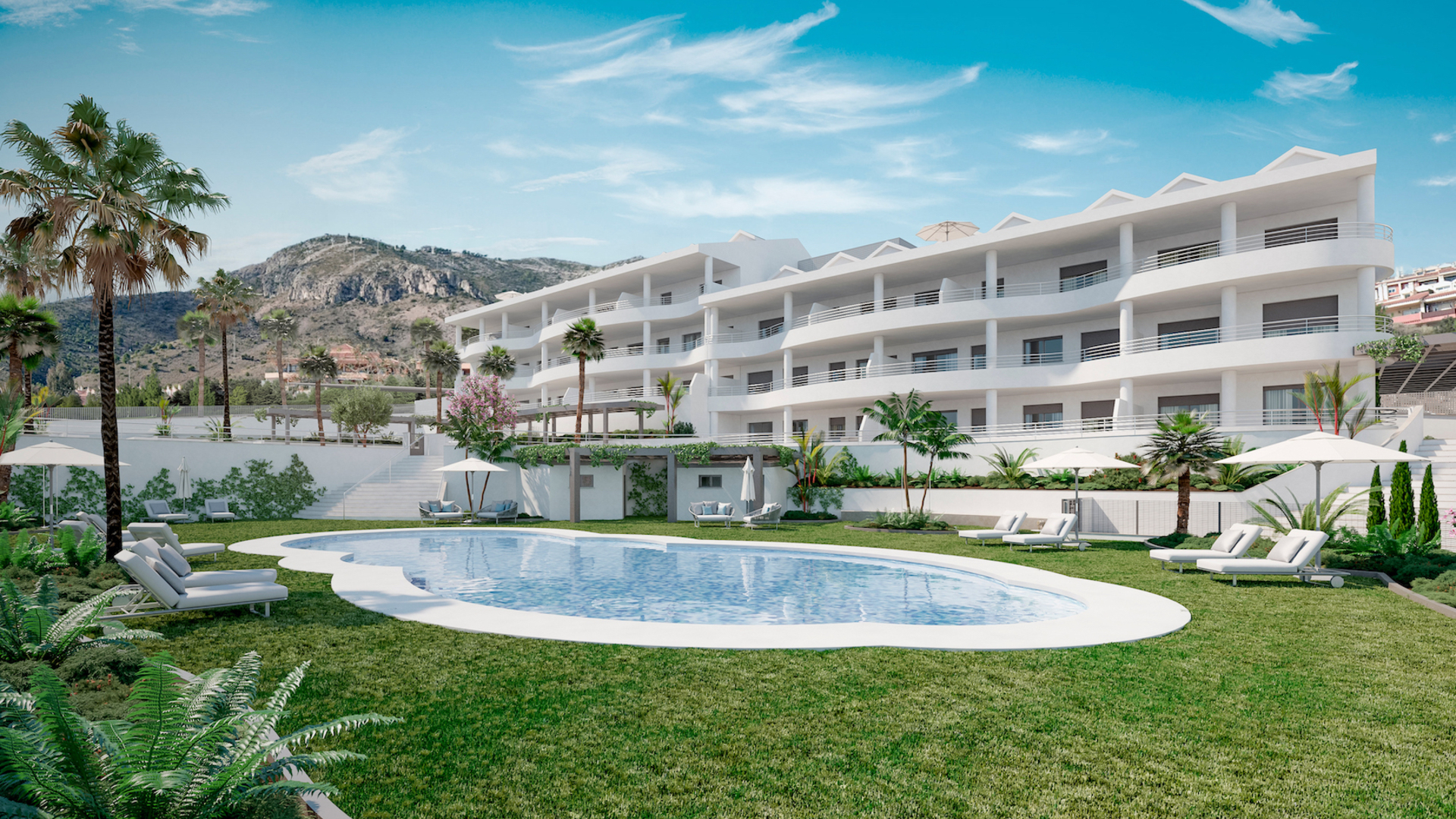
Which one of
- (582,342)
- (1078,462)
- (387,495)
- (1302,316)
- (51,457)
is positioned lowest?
(387,495)

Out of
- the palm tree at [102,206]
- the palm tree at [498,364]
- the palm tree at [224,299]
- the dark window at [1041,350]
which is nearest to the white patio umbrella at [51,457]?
the palm tree at [102,206]

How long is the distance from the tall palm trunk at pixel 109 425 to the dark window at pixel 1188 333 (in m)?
30.0

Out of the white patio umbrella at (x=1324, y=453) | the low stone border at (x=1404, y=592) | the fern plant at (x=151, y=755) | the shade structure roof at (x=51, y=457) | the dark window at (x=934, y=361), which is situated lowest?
the low stone border at (x=1404, y=592)

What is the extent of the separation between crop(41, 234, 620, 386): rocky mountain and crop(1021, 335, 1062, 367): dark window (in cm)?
9842

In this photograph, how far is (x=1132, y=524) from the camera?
22.7m

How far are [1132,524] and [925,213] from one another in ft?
62.1

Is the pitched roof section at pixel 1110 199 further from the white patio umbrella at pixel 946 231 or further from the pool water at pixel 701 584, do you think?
the pool water at pixel 701 584

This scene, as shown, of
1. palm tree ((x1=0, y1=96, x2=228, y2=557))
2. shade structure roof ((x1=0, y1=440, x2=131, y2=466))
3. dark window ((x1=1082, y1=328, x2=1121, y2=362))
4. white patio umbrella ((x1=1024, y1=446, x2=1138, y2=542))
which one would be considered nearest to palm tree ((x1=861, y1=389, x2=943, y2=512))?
white patio umbrella ((x1=1024, y1=446, x2=1138, y2=542))

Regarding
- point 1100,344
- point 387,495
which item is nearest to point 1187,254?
point 1100,344

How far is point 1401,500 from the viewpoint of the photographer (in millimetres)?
14766

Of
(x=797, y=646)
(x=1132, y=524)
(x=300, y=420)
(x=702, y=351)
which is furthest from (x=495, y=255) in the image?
(x=797, y=646)

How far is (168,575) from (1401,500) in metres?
21.1

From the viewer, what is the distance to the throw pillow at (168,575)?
9.66 m

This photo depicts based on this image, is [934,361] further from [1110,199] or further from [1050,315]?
[1110,199]
